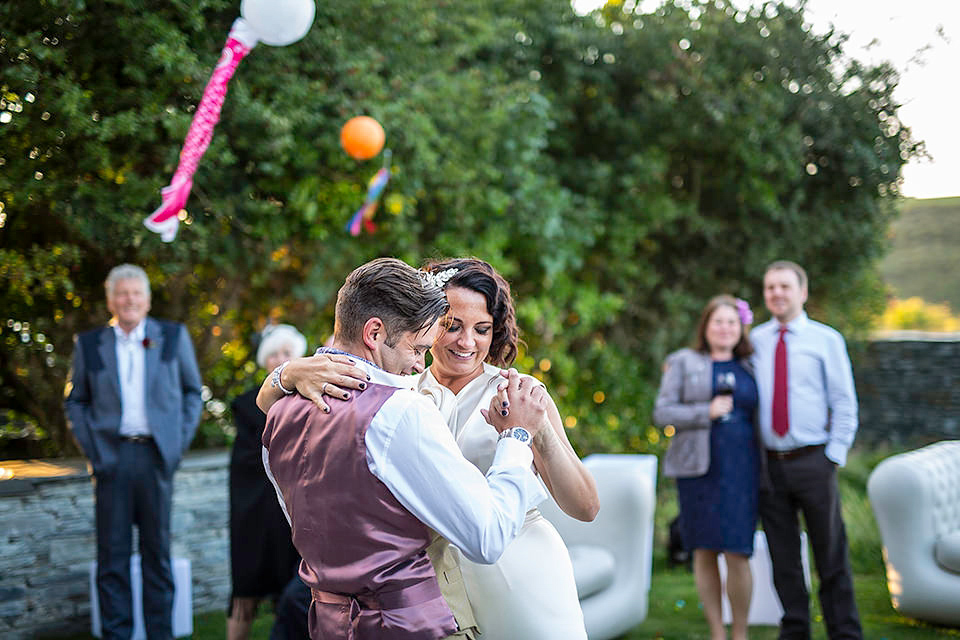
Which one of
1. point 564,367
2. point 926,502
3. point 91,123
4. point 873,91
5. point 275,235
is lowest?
point 926,502

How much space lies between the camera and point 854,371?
929 centimetres

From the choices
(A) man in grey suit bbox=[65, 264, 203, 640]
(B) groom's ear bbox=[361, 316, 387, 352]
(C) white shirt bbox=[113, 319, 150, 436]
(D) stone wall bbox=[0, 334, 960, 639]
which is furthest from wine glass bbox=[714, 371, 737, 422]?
(B) groom's ear bbox=[361, 316, 387, 352]

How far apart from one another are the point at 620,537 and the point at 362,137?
2.49m

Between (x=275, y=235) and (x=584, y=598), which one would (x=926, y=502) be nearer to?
(x=584, y=598)

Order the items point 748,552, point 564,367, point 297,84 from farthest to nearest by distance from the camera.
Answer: point 564,367 → point 297,84 → point 748,552

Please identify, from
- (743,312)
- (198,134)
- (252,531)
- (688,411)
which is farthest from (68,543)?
(743,312)

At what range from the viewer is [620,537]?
466cm

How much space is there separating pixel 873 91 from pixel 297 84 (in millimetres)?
4802

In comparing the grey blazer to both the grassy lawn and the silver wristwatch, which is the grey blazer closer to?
the grassy lawn

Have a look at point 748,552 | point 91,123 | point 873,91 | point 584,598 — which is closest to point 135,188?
point 91,123

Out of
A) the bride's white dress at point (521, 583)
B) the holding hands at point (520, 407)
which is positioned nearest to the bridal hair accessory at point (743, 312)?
the bride's white dress at point (521, 583)

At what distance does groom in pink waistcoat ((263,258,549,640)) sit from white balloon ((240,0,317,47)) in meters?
2.42

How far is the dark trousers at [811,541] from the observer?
13.6 ft

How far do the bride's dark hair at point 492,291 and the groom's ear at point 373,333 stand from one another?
44cm
